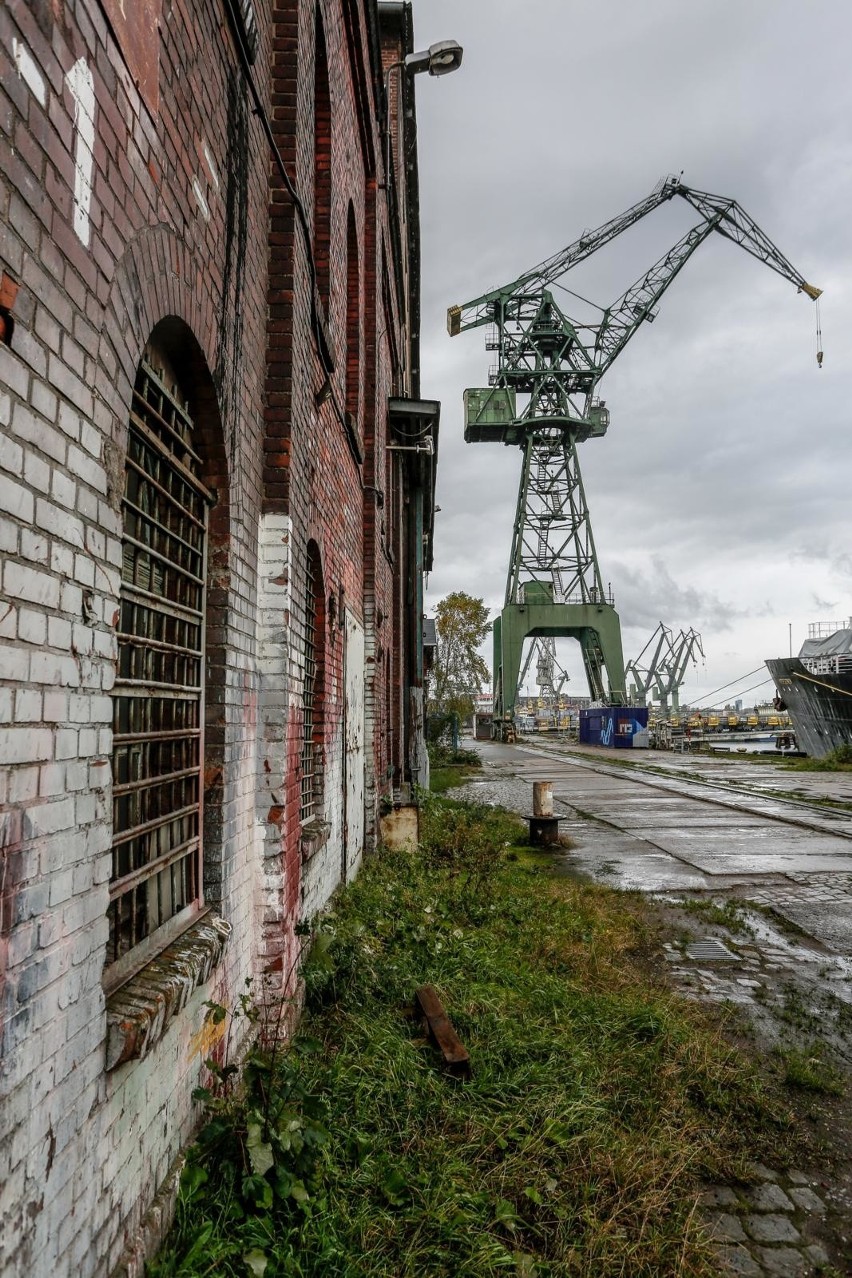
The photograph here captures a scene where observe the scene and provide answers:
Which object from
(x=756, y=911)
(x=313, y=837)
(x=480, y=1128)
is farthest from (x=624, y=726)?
(x=480, y=1128)

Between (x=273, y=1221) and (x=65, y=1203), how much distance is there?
87 centimetres

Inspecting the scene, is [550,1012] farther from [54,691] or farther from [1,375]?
[1,375]

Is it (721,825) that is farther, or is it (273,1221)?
(721,825)

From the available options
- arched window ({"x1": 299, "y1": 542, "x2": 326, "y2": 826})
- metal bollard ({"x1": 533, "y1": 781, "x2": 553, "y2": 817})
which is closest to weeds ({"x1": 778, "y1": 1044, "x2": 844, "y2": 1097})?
arched window ({"x1": 299, "y1": 542, "x2": 326, "y2": 826})

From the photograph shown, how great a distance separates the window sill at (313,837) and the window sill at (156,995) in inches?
66.3

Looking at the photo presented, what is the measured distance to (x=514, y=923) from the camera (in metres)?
5.66

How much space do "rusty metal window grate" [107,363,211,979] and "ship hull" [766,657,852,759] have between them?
2552cm

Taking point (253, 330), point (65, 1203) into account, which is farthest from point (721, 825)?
point (65, 1203)

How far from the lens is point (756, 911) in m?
6.59

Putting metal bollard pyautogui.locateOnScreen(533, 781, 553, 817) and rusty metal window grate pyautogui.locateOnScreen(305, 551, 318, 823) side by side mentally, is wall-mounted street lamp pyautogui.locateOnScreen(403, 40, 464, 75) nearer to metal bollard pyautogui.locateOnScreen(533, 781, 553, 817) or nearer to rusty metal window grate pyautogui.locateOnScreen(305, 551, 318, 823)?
rusty metal window grate pyautogui.locateOnScreen(305, 551, 318, 823)

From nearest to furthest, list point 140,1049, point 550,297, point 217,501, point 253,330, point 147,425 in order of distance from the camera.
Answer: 1. point 140,1049
2. point 147,425
3. point 217,501
4. point 253,330
5. point 550,297

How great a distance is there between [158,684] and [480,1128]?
2.01 metres

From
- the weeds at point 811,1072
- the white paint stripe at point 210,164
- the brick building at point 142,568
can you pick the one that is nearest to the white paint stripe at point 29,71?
the brick building at point 142,568

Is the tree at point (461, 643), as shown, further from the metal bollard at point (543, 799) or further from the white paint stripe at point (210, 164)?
the white paint stripe at point (210, 164)
